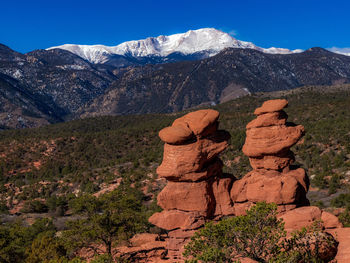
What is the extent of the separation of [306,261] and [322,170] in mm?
39716

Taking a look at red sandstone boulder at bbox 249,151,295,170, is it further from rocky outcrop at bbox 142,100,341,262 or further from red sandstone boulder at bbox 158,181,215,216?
red sandstone boulder at bbox 158,181,215,216

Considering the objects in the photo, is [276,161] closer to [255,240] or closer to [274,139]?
[274,139]

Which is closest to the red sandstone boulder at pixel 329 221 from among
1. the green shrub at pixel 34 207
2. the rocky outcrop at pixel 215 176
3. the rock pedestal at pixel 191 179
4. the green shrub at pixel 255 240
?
the rocky outcrop at pixel 215 176

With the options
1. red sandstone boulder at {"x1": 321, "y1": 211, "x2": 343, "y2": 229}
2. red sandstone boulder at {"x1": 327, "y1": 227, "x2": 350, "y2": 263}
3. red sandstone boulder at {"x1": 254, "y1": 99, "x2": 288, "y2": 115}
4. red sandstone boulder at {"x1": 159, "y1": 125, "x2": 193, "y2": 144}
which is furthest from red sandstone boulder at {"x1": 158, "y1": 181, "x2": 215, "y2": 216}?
red sandstone boulder at {"x1": 327, "y1": 227, "x2": 350, "y2": 263}

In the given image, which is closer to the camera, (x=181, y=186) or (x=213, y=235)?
(x=213, y=235)

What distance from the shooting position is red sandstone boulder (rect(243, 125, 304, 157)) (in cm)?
2184

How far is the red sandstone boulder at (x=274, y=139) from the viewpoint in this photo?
21844 millimetres

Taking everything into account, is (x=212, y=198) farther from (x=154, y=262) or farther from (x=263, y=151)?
(x=154, y=262)

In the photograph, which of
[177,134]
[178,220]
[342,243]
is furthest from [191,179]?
[342,243]

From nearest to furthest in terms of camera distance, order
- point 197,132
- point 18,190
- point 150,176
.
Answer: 1. point 197,132
2. point 150,176
3. point 18,190

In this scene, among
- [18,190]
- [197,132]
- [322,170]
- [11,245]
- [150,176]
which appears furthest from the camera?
[18,190]

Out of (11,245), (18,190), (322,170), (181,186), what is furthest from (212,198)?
(18,190)

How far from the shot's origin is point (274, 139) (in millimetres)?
22062

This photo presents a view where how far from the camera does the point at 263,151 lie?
2219cm
